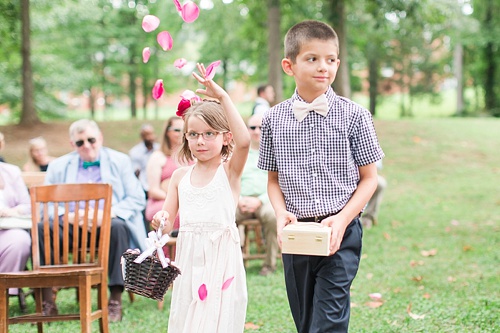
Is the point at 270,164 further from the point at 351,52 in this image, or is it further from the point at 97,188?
the point at 351,52

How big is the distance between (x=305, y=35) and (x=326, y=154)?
0.54 metres

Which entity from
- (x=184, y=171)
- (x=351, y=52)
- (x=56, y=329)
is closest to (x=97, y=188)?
(x=56, y=329)

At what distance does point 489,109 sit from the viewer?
32.2 m

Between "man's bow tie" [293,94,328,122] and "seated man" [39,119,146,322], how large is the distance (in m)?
2.98

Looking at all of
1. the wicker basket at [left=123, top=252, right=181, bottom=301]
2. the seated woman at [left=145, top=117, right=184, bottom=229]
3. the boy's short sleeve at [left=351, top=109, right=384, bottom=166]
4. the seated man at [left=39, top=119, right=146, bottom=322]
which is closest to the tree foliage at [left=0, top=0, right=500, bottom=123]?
the seated woman at [left=145, top=117, right=184, bottom=229]

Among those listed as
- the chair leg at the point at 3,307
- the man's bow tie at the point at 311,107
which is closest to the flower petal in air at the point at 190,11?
the man's bow tie at the point at 311,107

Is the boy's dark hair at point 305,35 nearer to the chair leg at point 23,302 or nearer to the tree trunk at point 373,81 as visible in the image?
the chair leg at point 23,302

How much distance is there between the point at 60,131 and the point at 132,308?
11360mm

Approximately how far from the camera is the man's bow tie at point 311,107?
3109mm

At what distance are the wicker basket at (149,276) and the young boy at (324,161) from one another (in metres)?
0.61

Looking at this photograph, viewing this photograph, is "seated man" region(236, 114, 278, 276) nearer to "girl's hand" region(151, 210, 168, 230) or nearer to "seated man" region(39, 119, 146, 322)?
"seated man" region(39, 119, 146, 322)

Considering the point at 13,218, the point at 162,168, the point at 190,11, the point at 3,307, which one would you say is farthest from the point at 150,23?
the point at 162,168

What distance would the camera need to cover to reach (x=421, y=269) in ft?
22.5

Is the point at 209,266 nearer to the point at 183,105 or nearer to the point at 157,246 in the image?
the point at 157,246
